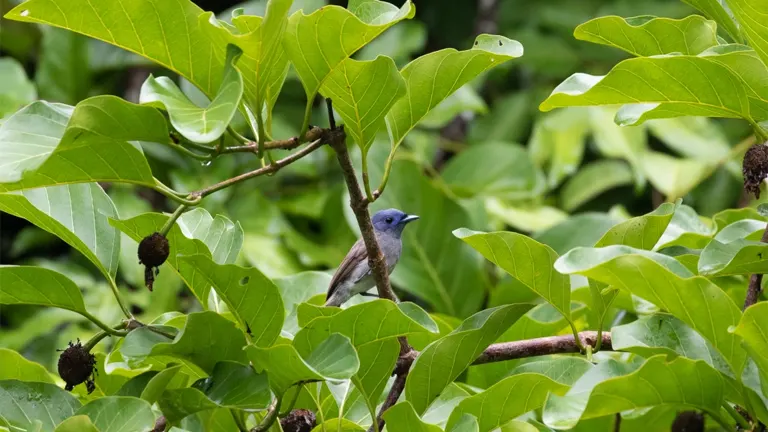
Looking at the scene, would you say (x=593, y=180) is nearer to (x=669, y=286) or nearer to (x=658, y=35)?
(x=658, y=35)

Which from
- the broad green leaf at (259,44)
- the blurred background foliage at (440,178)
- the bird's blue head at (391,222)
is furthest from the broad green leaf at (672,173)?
the broad green leaf at (259,44)

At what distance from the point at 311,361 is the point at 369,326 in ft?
0.40

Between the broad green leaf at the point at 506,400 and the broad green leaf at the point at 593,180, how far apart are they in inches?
119

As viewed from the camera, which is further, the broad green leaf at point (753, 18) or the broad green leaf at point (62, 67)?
the broad green leaf at point (62, 67)

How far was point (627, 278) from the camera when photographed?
3.92 ft

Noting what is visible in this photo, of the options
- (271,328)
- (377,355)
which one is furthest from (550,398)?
(271,328)

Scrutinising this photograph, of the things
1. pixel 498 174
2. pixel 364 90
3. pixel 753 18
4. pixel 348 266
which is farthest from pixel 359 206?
pixel 498 174

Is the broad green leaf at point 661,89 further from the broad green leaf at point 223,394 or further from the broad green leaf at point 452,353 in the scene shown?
the broad green leaf at point 223,394

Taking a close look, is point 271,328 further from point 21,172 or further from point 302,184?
point 302,184

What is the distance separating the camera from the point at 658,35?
146cm

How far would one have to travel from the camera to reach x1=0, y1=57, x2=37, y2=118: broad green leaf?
3.80 metres

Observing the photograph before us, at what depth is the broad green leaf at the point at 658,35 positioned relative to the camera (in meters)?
1.43

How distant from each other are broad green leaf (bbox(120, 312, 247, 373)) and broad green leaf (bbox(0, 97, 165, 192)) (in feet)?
0.66

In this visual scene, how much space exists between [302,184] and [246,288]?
3388mm
